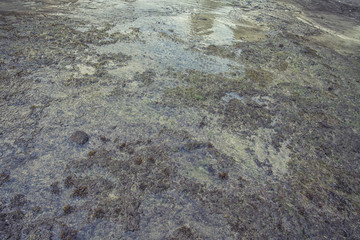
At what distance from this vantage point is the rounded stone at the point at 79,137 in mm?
2318

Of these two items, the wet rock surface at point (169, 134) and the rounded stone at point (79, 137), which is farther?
the rounded stone at point (79, 137)

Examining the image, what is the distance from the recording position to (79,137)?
2.36 meters

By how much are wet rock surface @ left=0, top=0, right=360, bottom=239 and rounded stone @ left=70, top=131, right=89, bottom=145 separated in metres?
0.02

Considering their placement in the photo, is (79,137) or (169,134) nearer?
(79,137)

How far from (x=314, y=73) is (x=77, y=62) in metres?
4.01

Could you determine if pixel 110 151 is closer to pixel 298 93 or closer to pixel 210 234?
pixel 210 234

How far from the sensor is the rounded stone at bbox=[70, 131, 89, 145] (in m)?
2.32

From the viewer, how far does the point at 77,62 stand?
3479mm

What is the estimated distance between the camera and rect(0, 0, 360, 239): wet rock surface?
1.80 meters

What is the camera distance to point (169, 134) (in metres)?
2.52

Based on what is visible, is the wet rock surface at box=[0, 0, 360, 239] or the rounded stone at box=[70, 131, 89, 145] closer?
the wet rock surface at box=[0, 0, 360, 239]

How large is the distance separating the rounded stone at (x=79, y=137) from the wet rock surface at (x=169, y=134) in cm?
2

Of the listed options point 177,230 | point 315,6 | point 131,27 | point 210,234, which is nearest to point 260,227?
point 210,234

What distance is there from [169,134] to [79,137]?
37.0 inches
